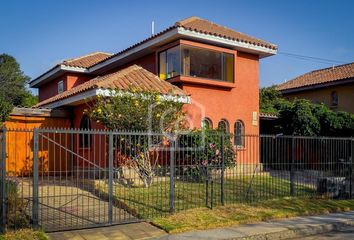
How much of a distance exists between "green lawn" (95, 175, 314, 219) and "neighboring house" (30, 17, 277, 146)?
11.4ft

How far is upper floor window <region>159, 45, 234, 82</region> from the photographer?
52.2ft

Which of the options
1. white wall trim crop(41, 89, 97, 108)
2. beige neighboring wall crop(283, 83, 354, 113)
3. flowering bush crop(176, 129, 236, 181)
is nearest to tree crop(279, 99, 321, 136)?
beige neighboring wall crop(283, 83, 354, 113)

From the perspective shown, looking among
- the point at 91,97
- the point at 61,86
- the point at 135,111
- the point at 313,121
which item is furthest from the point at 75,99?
the point at 313,121

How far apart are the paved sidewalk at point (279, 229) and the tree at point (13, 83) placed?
86.0 feet

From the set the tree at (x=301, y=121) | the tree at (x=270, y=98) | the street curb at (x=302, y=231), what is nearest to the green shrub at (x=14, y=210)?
the street curb at (x=302, y=231)

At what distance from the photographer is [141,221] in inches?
345

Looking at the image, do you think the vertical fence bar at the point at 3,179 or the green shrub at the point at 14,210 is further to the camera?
the green shrub at the point at 14,210

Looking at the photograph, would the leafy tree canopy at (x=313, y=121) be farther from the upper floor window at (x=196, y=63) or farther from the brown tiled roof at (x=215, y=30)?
the upper floor window at (x=196, y=63)

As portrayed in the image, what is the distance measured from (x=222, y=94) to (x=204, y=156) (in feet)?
17.9

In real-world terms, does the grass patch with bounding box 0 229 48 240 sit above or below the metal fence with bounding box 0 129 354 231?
below

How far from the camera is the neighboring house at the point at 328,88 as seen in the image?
22375 mm

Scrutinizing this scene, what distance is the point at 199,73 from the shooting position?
640 inches

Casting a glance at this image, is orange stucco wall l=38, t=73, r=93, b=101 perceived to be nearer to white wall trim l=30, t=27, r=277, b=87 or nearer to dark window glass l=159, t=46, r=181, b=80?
white wall trim l=30, t=27, r=277, b=87

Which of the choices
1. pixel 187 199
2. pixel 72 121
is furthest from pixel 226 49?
pixel 187 199
